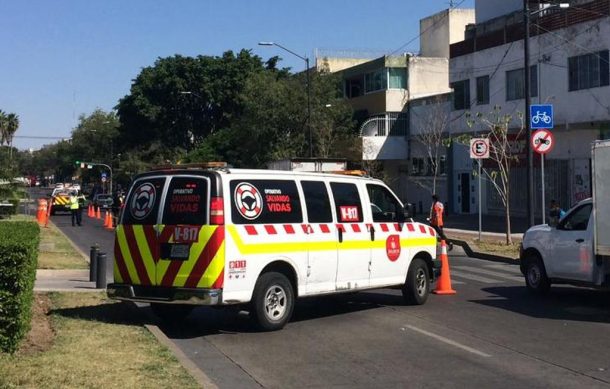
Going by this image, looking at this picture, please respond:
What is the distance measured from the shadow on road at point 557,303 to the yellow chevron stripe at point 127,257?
590cm

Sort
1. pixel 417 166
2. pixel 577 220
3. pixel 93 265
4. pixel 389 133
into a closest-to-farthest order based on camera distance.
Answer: pixel 577 220, pixel 93 265, pixel 417 166, pixel 389 133

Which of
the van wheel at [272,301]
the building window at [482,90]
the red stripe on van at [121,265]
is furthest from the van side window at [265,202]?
the building window at [482,90]

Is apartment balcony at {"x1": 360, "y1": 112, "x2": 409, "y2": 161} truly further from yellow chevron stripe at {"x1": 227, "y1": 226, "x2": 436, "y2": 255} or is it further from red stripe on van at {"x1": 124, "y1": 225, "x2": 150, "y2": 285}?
red stripe on van at {"x1": 124, "y1": 225, "x2": 150, "y2": 285}

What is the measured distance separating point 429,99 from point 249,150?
40.3 feet

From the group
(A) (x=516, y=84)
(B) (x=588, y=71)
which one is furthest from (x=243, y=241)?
(A) (x=516, y=84)

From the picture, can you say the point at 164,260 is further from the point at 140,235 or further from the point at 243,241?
the point at 243,241

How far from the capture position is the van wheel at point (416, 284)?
480 inches

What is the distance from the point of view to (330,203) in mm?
10938

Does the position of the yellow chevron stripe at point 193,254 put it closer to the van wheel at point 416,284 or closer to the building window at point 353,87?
the van wheel at point 416,284

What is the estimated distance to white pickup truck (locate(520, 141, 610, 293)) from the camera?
438 inches

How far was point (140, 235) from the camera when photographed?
32.6ft

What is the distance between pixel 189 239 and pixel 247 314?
1.59 m

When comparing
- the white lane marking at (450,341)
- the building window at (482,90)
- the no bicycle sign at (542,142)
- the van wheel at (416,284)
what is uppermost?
the building window at (482,90)

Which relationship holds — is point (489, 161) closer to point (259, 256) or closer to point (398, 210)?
point (398, 210)
